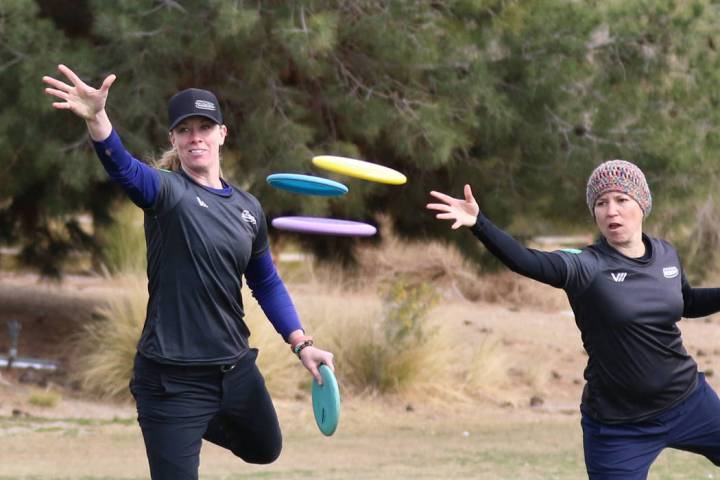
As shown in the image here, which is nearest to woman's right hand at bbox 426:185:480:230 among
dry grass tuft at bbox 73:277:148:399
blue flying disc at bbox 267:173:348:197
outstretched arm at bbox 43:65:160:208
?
outstretched arm at bbox 43:65:160:208

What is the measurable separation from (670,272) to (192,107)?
7.02 ft

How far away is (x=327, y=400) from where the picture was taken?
536 centimetres

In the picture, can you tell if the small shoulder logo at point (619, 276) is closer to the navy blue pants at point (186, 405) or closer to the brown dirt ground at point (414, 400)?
the navy blue pants at point (186, 405)

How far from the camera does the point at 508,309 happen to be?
17.8 meters

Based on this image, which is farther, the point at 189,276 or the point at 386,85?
the point at 386,85

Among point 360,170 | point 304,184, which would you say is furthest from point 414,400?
point 304,184

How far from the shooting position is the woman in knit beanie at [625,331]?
16.4ft

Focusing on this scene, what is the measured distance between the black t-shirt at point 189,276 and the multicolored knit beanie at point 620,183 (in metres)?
1.55

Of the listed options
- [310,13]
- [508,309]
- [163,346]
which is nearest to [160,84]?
[310,13]

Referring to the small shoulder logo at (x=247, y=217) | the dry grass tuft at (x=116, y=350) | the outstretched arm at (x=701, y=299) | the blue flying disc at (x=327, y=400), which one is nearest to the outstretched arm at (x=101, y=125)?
the small shoulder logo at (x=247, y=217)

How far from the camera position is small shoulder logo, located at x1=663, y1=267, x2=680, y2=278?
17.0 feet

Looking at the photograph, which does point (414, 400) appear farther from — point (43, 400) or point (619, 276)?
point (619, 276)

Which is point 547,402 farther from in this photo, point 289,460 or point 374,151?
point 289,460

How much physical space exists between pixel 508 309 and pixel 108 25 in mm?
9125
